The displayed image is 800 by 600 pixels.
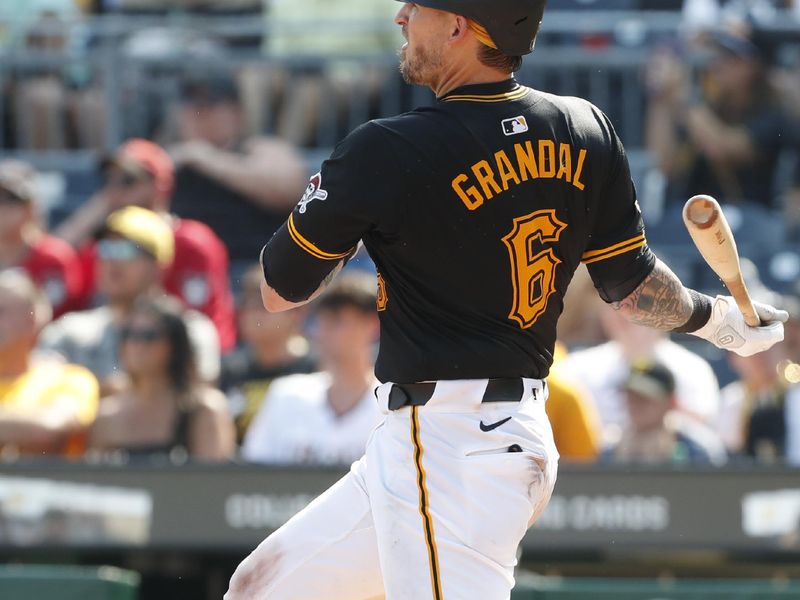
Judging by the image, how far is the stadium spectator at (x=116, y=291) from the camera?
7.13 meters

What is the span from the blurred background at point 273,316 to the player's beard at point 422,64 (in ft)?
4.33

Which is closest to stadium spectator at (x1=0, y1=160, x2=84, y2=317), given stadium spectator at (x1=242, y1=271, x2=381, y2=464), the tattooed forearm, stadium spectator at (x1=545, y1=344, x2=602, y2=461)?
stadium spectator at (x1=242, y1=271, x2=381, y2=464)

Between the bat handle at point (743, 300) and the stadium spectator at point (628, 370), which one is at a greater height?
the bat handle at point (743, 300)

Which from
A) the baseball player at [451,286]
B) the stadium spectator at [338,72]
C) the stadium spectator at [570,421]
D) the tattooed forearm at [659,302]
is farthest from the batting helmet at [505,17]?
the stadium spectator at [338,72]

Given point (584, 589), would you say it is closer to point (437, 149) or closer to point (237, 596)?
point (237, 596)

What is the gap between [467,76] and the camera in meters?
3.30

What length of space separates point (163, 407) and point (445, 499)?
3.51 metres

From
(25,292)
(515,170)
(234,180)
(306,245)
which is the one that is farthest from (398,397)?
(234,180)

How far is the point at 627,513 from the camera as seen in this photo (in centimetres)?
582

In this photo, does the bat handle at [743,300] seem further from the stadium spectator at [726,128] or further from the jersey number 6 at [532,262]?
the stadium spectator at [726,128]

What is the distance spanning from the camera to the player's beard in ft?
10.8

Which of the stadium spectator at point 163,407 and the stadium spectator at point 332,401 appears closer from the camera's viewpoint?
the stadium spectator at point 332,401

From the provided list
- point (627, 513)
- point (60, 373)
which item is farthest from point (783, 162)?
point (60, 373)

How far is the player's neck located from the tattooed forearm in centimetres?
64
